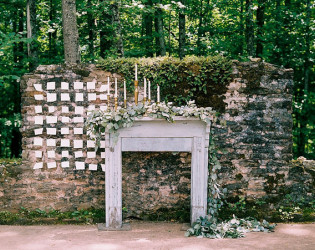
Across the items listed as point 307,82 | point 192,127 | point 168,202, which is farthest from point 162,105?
point 307,82

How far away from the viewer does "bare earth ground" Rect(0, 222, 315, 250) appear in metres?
4.12

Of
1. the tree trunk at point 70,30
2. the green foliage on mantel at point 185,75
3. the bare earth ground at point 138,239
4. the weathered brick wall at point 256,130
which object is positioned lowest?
the bare earth ground at point 138,239

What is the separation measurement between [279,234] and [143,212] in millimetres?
2041

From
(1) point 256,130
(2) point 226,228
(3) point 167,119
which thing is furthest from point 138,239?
(1) point 256,130

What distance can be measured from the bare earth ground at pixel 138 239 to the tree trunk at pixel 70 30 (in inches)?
132

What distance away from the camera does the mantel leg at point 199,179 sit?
4688mm

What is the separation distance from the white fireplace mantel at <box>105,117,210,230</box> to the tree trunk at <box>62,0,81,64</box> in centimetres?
280

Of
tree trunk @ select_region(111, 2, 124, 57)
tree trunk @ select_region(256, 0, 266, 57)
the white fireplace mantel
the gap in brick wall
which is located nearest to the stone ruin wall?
the gap in brick wall

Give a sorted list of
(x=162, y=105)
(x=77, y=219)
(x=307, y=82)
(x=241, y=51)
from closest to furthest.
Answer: (x=162, y=105)
(x=77, y=219)
(x=307, y=82)
(x=241, y=51)

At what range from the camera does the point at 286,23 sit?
10609mm

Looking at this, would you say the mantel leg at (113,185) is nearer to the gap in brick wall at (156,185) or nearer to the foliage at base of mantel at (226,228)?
the gap in brick wall at (156,185)

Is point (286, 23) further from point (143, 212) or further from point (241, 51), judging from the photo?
point (143, 212)

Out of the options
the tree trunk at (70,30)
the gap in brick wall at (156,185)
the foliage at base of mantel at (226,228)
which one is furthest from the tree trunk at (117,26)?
the foliage at base of mantel at (226,228)

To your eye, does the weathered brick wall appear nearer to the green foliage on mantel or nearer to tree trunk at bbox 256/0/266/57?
the green foliage on mantel
